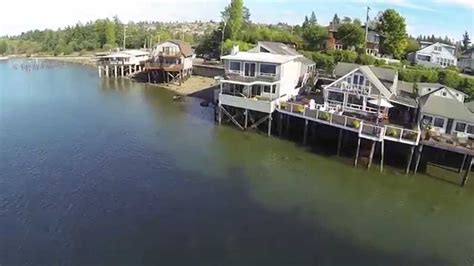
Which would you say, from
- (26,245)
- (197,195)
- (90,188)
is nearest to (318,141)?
(197,195)

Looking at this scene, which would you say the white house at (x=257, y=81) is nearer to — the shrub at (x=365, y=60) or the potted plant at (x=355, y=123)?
the potted plant at (x=355, y=123)

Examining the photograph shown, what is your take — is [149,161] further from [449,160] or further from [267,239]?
[449,160]

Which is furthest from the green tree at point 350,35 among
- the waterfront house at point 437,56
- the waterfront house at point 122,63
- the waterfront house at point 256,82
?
the waterfront house at point 122,63

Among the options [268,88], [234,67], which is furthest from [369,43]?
[234,67]

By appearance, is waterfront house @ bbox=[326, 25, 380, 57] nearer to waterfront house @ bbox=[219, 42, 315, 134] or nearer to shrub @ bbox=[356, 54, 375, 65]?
shrub @ bbox=[356, 54, 375, 65]

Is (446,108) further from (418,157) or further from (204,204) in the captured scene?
(204,204)
